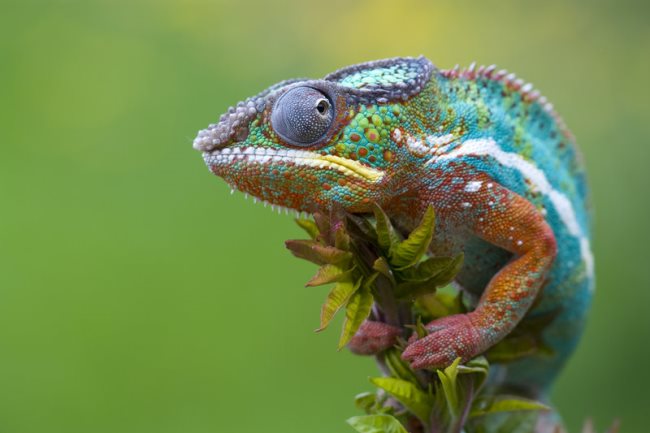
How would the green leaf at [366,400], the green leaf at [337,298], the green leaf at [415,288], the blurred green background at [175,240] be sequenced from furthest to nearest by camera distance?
the blurred green background at [175,240] → the green leaf at [366,400] → the green leaf at [415,288] → the green leaf at [337,298]

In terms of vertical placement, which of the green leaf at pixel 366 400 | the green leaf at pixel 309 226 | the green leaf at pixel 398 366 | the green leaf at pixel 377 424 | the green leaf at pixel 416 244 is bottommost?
the green leaf at pixel 377 424

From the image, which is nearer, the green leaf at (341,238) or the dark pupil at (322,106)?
the green leaf at (341,238)

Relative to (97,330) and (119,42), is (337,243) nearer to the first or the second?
(97,330)

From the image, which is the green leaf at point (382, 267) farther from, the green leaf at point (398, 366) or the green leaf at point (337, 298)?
the green leaf at point (398, 366)

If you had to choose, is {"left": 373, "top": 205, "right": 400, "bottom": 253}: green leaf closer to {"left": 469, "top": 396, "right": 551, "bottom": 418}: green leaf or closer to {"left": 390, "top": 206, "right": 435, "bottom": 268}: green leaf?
{"left": 390, "top": 206, "right": 435, "bottom": 268}: green leaf

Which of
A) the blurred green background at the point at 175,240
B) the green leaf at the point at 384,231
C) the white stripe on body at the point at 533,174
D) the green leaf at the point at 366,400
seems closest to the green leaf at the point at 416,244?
the green leaf at the point at 384,231

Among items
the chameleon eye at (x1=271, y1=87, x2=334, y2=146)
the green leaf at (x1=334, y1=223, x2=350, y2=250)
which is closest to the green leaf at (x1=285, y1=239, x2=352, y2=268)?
the green leaf at (x1=334, y1=223, x2=350, y2=250)

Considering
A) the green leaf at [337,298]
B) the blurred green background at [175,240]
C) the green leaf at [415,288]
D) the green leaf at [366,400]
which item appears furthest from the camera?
the blurred green background at [175,240]

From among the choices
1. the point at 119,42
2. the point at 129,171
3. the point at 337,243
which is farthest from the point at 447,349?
the point at 119,42

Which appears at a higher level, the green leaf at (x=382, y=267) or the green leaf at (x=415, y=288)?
the green leaf at (x=382, y=267)
